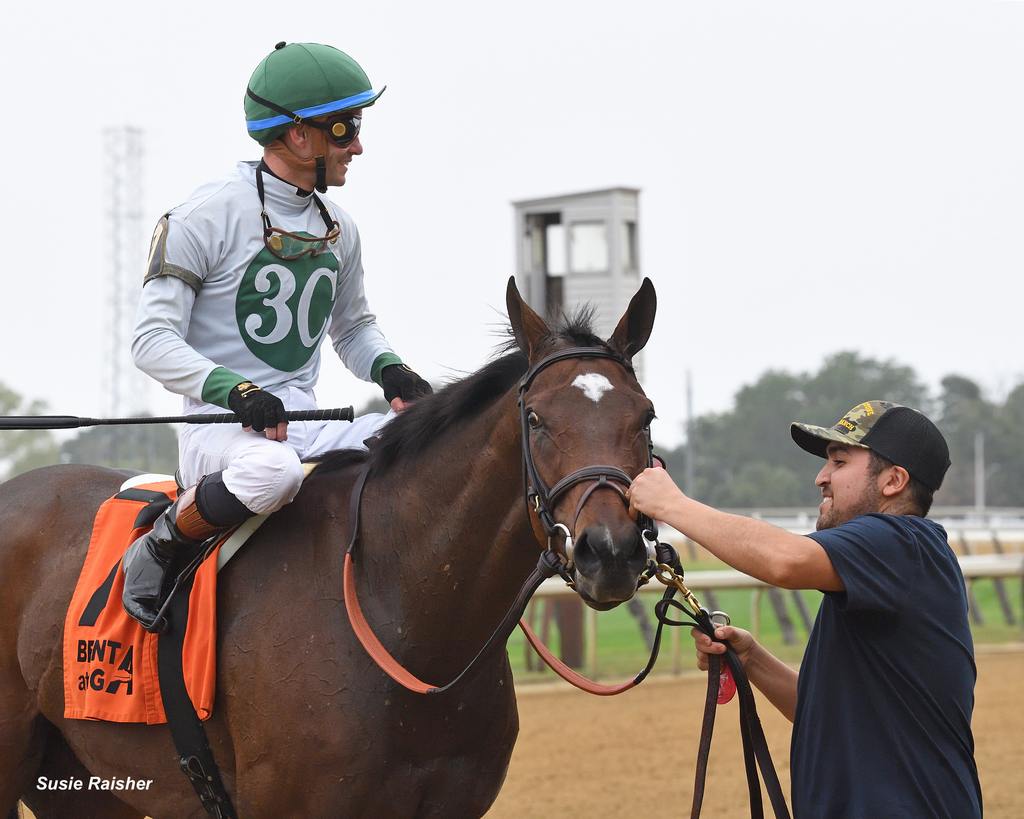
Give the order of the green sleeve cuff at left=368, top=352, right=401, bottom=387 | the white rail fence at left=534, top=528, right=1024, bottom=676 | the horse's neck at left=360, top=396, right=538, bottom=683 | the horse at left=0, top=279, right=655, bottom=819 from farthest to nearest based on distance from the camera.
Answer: the white rail fence at left=534, top=528, right=1024, bottom=676 → the green sleeve cuff at left=368, top=352, right=401, bottom=387 → the horse's neck at left=360, top=396, right=538, bottom=683 → the horse at left=0, top=279, right=655, bottom=819

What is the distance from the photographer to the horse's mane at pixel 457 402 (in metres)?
3.32

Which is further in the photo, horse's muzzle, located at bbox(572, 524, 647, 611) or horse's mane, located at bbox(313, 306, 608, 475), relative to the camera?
horse's mane, located at bbox(313, 306, 608, 475)

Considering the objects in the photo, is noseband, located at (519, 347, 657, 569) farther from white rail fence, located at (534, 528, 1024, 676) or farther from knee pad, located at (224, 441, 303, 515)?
white rail fence, located at (534, 528, 1024, 676)

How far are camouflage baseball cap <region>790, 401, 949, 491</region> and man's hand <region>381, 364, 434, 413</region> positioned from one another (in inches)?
56.9

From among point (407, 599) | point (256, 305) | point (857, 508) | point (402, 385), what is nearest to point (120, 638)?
point (407, 599)

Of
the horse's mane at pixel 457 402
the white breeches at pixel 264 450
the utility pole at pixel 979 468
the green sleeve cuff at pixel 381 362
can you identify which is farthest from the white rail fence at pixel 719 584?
the utility pole at pixel 979 468

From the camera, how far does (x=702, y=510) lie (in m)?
2.81

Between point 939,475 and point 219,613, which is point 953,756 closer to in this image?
point 939,475

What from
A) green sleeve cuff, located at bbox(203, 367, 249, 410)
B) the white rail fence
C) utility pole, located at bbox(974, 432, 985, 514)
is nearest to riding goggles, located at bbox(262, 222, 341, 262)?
green sleeve cuff, located at bbox(203, 367, 249, 410)

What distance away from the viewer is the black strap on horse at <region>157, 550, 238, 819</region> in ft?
11.5

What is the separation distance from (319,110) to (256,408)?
35.2 inches

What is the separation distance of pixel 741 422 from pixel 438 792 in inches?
1992

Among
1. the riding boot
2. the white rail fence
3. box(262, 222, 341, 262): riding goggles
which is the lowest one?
the white rail fence

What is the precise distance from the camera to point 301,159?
3.82 meters
